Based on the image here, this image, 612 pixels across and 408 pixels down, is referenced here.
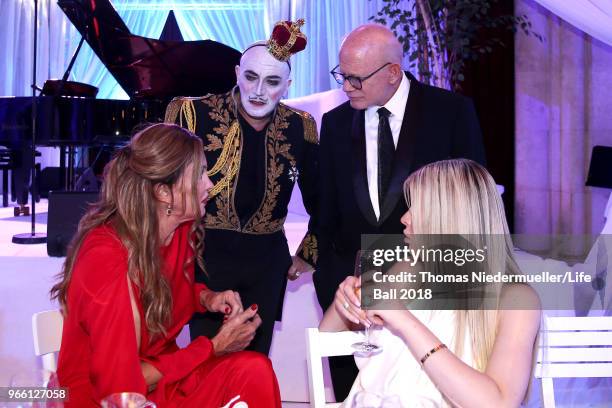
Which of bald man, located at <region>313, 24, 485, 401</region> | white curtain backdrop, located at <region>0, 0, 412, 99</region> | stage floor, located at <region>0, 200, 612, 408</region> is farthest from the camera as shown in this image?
white curtain backdrop, located at <region>0, 0, 412, 99</region>

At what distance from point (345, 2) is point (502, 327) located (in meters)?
9.10

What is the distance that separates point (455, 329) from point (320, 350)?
1.32ft

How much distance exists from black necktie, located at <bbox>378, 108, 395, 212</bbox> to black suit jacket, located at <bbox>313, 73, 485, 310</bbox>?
0.03 meters

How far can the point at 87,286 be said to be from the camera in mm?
1941

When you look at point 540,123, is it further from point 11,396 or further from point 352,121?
point 11,396

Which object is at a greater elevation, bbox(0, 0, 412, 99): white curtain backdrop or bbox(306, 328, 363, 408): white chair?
bbox(0, 0, 412, 99): white curtain backdrop

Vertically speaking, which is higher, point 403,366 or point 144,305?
point 144,305

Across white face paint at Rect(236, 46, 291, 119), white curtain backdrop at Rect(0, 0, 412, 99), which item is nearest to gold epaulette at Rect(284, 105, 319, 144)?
white face paint at Rect(236, 46, 291, 119)

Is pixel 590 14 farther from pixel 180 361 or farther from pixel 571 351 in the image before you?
pixel 180 361

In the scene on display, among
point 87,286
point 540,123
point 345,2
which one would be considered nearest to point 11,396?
point 87,286

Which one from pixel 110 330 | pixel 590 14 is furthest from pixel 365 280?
pixel 590 14

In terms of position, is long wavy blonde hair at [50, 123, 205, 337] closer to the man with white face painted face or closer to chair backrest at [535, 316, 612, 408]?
the man with white face painted face

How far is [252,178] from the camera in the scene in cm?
319

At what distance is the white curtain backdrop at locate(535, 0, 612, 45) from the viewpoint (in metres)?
5.33
